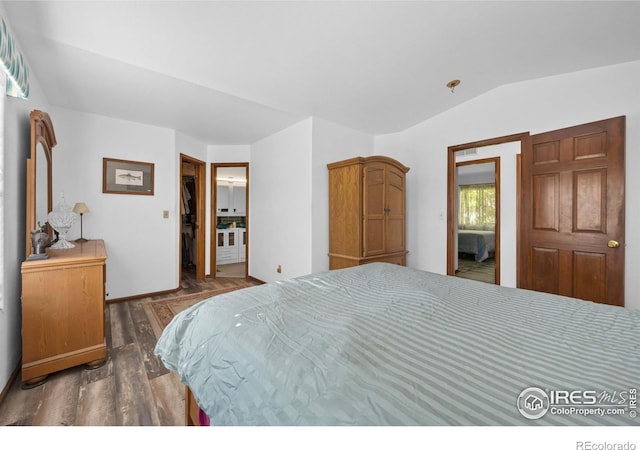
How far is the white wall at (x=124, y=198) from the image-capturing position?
3.07 m

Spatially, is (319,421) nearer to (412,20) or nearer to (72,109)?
(412,20)

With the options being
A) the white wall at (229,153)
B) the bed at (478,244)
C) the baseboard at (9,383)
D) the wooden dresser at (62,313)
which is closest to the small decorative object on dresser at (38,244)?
the wooden dresser at (62,313)

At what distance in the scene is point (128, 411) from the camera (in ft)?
4.93

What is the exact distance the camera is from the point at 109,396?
5.35 ft

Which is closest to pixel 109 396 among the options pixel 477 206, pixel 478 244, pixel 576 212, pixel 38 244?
pixel 38 244

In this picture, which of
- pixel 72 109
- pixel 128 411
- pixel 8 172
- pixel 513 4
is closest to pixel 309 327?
pixel 128 411

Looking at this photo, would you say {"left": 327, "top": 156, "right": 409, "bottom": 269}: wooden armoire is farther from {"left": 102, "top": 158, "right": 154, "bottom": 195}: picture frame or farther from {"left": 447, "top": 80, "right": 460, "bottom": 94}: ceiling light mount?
{"left": 102, "top": 158, "right": 154, "bottom": 195}: picture frame

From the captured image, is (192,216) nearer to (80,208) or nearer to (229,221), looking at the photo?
(229,221)

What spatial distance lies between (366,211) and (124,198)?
301cm

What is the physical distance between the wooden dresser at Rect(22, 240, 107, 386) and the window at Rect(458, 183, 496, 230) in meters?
7.54

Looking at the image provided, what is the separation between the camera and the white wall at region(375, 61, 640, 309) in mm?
2314

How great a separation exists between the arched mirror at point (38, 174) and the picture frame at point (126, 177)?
0.67m

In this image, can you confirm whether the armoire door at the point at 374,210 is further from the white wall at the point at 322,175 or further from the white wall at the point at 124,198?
the white wall at the point at 124,198

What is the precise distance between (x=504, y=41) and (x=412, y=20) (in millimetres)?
874
